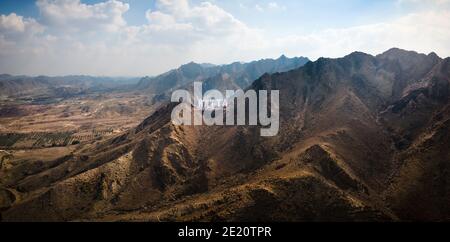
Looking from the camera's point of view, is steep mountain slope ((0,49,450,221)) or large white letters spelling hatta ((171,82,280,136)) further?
large white letters spelling hatta ((171,82,280,136))

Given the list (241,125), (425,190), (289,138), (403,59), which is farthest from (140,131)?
(403,59)

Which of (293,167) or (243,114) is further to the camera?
(243,114)

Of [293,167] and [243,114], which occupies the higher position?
[243,114]

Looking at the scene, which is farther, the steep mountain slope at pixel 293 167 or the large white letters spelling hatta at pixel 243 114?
the large white letters spelling hatta at pixel 243 114

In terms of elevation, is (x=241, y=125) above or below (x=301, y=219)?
above

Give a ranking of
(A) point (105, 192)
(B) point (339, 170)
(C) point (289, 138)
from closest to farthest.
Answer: (B) point (339, 170) → (A) point (105, 192) → (C) point (289, 138)

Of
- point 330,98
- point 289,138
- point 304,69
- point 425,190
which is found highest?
point 304,69
